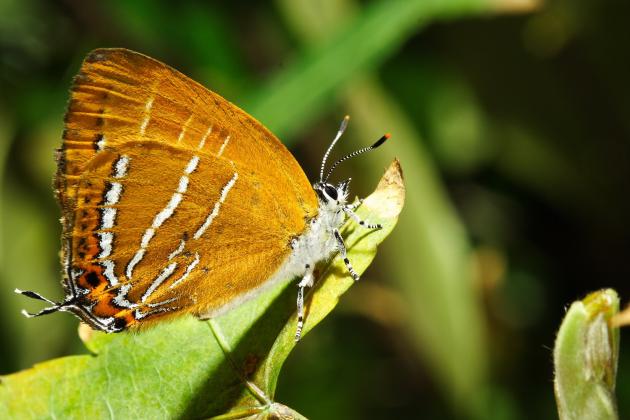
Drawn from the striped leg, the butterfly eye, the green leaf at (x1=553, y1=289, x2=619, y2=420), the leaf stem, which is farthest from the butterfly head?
the green leaf at (x1=553, y1=289, x2=619, y2=420)

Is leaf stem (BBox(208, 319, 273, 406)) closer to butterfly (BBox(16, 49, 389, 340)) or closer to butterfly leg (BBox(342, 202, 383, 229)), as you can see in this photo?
butterfly (BBox(16, 49, 389, 340))

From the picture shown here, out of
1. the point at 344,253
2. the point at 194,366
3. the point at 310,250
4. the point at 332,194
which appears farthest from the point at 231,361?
the point at 332,194

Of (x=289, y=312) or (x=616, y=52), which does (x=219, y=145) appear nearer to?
(x=289, y=312)

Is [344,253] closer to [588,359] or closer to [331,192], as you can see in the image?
[331,192]

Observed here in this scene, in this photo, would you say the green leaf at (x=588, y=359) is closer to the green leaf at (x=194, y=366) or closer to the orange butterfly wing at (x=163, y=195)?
the green leaf at (x=194, y=366)

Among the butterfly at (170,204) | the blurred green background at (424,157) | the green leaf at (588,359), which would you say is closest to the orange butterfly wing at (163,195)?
the butterfly at (170,204)

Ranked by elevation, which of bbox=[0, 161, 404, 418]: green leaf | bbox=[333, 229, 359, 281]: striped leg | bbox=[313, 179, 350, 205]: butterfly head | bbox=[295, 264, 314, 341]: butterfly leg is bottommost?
bbox=[0, 161, 404, 418]: green leaf

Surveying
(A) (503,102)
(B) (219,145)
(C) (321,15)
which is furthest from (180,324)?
(A) (503,102)
